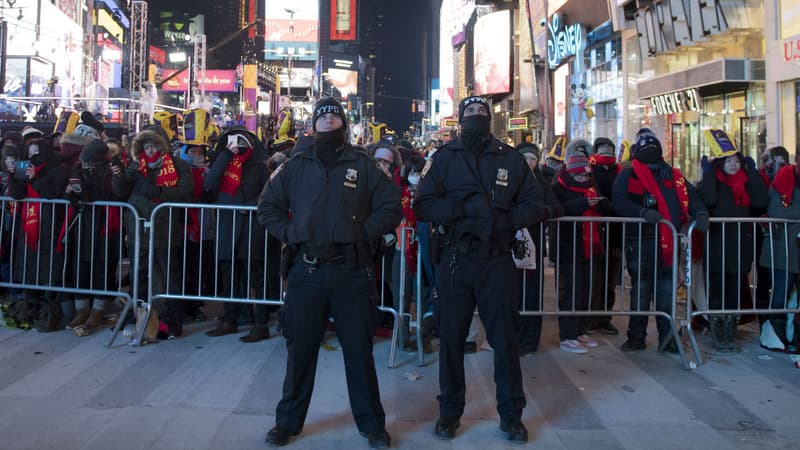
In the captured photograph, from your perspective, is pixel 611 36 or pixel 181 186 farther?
pixel 611 36

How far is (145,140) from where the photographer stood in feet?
22.3

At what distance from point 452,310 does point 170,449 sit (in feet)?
6.47

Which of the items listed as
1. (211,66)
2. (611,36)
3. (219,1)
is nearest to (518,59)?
(611,36)

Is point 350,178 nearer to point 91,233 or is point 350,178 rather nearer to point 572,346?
point 572,346

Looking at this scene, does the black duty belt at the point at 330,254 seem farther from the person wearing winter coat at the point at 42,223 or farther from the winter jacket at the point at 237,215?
the person wearing winter coat at the point at 42,223

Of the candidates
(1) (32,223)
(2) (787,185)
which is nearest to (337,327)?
(1) (32,223)

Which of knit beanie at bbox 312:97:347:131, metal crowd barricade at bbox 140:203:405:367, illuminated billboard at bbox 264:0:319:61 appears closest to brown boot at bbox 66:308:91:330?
metal crowd barricade at bbox 140:203:405:367

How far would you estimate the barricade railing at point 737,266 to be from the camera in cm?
661

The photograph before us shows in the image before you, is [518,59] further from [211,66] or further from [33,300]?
[211,66]

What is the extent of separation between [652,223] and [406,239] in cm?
232

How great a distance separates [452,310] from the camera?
15.3 ft

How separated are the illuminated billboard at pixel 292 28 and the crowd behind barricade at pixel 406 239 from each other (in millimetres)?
95414

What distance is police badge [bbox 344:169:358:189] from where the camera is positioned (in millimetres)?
4363

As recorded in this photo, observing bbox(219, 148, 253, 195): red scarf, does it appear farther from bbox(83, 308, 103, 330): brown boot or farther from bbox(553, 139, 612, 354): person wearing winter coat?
bbox(553, 139, 612, 354): person wearing winter coat
